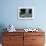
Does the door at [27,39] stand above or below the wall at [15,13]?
below

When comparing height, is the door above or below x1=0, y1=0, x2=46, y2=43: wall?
below

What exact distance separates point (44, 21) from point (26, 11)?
0.69 meters

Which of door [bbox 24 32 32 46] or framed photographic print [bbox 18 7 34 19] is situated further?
framed photographic print [bbox 18 7 34 19]

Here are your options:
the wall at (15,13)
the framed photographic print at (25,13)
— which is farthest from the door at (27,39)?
the framed photographic print at (25,13)

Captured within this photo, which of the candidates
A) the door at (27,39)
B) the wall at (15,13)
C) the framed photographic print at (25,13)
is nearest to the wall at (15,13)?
the wall at (15,13)

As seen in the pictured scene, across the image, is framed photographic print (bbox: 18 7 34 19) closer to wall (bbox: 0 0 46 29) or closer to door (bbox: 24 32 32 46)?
wall (bbox: 0 0 46 29)

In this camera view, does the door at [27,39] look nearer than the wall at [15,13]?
Yes

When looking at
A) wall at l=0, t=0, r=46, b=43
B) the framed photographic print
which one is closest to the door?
wall at l=0, t=0, r=46, b=43

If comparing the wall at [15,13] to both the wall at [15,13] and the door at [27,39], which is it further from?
the door at [27,39]

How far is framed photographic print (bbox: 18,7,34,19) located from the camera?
4.15 m

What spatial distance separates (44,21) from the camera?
13.8ft

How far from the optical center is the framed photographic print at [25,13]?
163 inches

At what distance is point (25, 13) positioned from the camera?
4.16 m

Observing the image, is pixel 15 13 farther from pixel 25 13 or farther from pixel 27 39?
pixel 27 39
